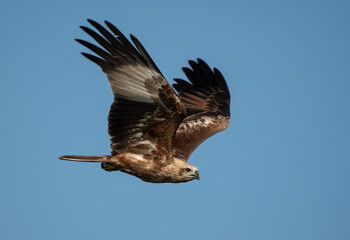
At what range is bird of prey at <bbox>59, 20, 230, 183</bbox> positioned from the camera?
300 inches

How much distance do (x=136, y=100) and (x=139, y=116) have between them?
317 millimetres

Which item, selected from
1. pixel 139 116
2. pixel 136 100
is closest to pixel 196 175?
pixel 139 116

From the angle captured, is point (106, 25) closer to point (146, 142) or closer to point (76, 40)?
point (76, 40)

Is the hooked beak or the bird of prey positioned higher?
the bird of prey

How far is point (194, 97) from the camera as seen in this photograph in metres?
12.4

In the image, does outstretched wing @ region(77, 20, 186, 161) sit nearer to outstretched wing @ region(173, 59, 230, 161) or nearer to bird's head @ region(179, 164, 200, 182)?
bird's head @ region(179, 164, 200, 182)

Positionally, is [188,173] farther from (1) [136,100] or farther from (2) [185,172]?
(1) [136,100]

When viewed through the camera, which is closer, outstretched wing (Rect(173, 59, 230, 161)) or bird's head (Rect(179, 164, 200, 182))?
bird's head (Rect(179, 164, 200, 182))

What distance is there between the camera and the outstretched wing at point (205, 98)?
1133cm

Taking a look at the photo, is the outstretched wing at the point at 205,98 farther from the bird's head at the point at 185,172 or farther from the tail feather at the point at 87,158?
the tail feather at the point at 87,158

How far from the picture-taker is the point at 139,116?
26.9 ft

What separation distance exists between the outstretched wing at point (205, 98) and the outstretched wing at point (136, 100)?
101 inches

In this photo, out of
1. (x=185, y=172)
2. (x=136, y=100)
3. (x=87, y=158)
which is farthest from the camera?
(x=185, y=172)

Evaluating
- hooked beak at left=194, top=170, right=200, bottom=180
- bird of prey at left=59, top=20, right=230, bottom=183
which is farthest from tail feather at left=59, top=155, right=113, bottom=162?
hooked beak at left=194, top=170, right=200, bottom=180
